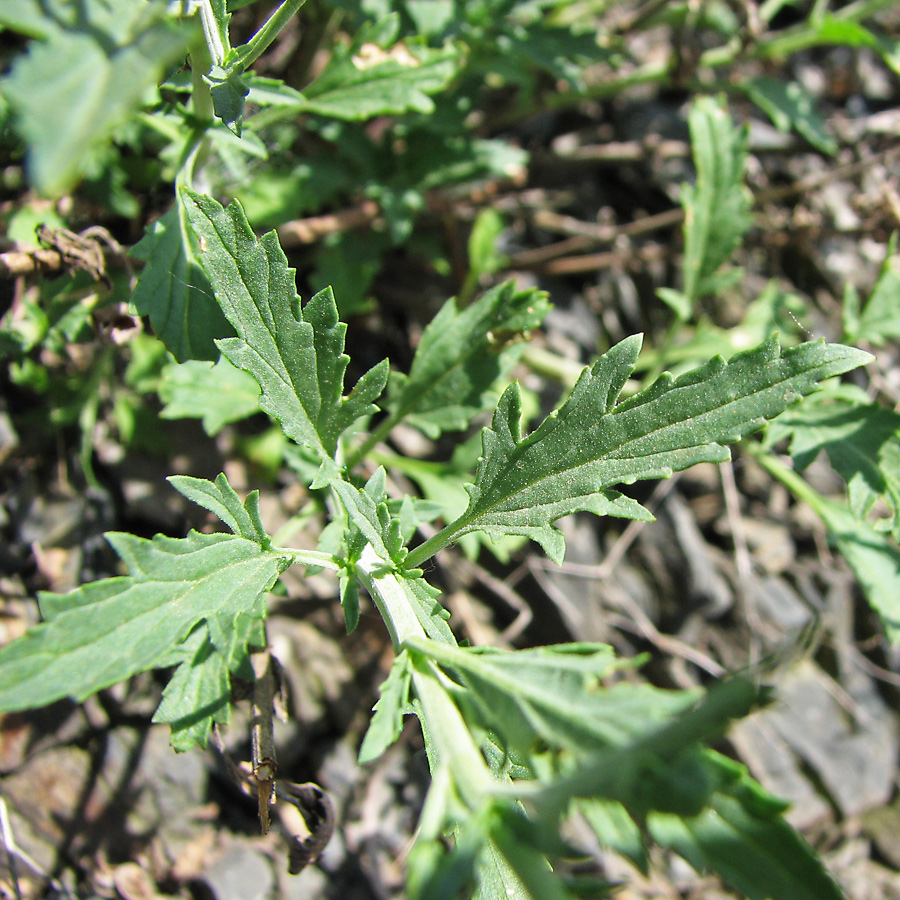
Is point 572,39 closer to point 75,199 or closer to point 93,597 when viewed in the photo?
point 75,199

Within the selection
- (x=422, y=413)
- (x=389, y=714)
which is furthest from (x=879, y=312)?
(x=389, y=714)

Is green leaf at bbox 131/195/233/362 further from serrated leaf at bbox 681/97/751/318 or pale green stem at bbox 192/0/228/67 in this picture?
serrated leaf at bbox 681/97/751/318

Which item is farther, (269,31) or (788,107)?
(788,107)

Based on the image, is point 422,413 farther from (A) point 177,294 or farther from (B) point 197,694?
(B) point 197,694

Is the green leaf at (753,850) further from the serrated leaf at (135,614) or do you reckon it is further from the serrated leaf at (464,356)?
the serrated leaf at (464,356)

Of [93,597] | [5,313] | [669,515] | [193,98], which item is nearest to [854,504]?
[669,515]

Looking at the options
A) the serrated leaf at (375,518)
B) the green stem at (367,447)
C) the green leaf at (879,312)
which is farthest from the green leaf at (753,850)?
the green leaf at (879,312)

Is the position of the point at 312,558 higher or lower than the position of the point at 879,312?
higher
